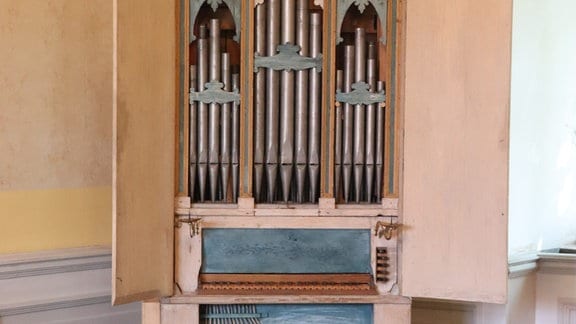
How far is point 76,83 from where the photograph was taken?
9.43 feet

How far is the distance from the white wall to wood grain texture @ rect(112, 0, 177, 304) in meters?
1.93

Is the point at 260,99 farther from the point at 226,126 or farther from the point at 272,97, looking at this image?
the point at 226,126

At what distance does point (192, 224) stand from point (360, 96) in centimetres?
93

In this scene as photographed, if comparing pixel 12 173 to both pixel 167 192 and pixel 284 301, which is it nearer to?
pixel 167 192

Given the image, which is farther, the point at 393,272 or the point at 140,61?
the point at 393,272

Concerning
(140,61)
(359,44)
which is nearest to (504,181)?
(359,44)

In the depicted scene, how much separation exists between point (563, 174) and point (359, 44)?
1.65 metres

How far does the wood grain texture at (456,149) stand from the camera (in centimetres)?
244

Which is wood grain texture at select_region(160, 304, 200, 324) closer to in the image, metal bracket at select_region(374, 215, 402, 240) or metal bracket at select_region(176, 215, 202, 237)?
metal bracket at select_region(176, 215, 202, 237)

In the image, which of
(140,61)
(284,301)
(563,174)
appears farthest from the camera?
(563,174)

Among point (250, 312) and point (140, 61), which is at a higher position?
point (140, 61)

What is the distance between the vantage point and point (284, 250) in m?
→ 2.63

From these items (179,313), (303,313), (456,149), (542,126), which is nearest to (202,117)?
(179,313)

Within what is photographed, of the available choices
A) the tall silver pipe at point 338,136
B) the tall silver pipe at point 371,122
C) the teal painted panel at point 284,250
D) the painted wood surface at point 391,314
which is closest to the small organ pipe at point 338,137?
the tall silver pipe at point 338,136
